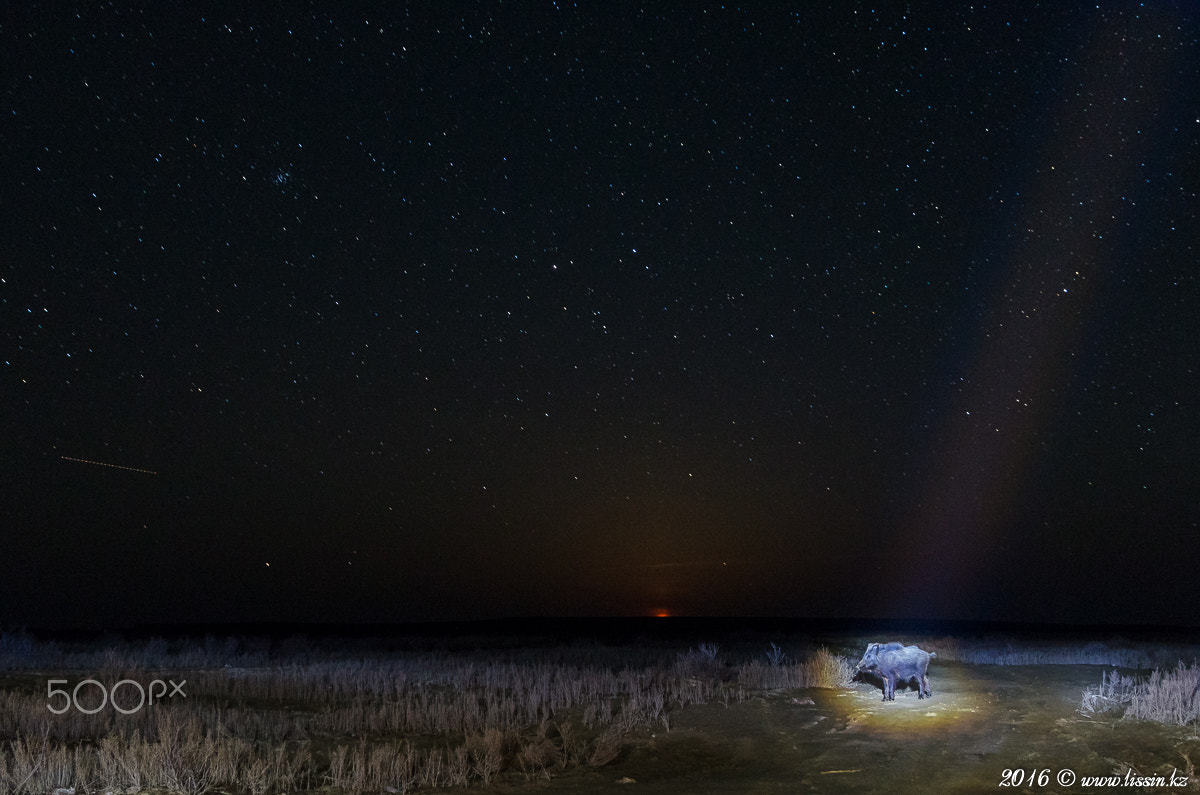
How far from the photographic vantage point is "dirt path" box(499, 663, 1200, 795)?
394 inches

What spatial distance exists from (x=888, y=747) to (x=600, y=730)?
13.4 feet

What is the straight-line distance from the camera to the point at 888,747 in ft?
37.4

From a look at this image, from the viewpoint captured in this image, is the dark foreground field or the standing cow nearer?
the dark foreground field

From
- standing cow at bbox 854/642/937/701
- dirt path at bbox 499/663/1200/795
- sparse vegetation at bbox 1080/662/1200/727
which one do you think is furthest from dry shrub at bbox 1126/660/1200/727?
standing cow at bbox 854/642/937/701

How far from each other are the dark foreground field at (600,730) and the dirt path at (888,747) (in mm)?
43

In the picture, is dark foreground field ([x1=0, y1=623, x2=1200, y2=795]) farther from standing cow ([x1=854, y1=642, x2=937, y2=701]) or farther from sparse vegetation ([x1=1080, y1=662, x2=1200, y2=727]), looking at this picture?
standing cow ([x1=854, y1=642, x2=937, y2=701])

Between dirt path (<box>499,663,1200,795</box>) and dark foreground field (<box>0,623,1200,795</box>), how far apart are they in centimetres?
4

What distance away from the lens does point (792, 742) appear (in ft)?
39.8

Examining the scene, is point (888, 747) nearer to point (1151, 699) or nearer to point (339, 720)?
point (1151, 699)

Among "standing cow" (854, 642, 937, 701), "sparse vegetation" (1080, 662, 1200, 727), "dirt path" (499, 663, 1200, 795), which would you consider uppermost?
"standing cow" (854, 642, 937, 701)

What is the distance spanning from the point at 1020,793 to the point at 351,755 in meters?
7.59

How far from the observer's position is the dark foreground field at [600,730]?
984 cm

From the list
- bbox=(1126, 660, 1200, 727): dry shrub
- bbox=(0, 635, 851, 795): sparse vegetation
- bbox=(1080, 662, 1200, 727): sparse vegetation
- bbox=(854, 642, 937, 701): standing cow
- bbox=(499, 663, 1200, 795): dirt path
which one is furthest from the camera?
bbox=(854, 642, 937, 701): standing cow

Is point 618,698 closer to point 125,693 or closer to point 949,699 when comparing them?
point 949,699
